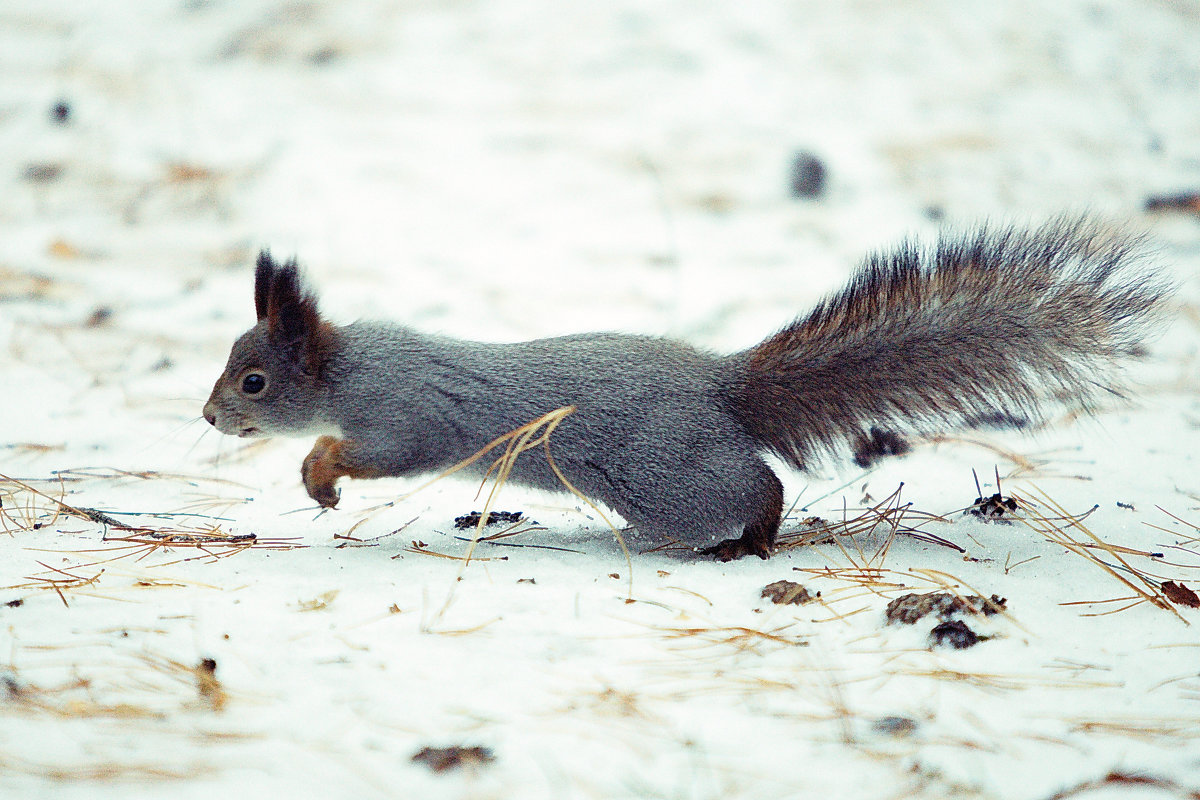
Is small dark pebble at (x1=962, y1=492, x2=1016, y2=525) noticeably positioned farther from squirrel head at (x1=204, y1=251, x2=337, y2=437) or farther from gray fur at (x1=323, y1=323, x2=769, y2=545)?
squirrel head at (x1=204, y1=251, x2=337, y2=437)

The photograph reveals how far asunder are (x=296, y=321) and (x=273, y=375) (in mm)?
138

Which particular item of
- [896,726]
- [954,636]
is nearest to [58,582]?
[896,726]

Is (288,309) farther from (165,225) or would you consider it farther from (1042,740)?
(165,225)

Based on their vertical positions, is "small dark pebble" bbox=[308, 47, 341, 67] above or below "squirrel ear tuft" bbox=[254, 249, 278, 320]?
above

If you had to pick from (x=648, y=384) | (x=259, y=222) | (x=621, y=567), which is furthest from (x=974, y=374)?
(x=259, y=222)

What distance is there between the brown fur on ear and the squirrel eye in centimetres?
9

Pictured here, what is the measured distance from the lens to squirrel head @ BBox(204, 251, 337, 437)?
84.3 inches

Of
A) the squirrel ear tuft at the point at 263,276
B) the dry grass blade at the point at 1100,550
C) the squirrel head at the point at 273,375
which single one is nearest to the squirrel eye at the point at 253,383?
the squirrel head at the point at 273,375

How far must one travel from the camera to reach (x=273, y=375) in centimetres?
216

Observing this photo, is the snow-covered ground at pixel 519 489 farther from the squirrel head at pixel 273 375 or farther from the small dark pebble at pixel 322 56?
the squirrel head at pixel 273 375

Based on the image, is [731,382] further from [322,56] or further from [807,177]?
[322,56]

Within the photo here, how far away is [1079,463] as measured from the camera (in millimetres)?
2584

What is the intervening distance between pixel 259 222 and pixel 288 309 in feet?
8.95

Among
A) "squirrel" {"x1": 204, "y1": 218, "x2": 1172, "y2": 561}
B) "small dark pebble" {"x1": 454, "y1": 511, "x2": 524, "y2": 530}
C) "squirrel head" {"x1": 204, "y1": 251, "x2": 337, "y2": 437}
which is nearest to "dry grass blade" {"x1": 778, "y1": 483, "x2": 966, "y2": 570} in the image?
"squirrel" {"x1": 204, "y1": 218, "x2": 1172, "y2": 561}
